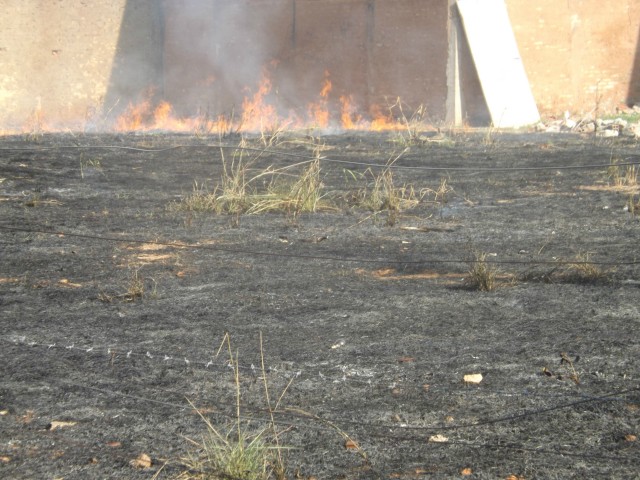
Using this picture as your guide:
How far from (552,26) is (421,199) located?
1089 cm

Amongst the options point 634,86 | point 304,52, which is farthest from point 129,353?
point 634,86

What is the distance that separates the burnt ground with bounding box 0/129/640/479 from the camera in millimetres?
2963

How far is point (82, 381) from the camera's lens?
3.52m

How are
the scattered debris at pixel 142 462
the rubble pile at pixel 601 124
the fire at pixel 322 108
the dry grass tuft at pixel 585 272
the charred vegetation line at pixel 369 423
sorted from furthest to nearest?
the fire at pixel 322 108 < the rubble pile at pixel 601 124 < the dry grass tuft at pixel 585 272 < the charred vegetation line at pixel 369 423 < the scattered debris at pixel 142 462

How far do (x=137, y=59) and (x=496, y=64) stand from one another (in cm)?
698

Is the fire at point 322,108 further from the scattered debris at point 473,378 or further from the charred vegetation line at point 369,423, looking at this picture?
the charred vegetation line at point 369,423

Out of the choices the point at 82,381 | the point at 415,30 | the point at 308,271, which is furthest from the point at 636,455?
the point at 415,30

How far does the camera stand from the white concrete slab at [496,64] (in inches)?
637

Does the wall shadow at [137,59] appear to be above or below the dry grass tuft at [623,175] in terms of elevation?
above

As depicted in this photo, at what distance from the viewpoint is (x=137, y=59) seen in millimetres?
17469

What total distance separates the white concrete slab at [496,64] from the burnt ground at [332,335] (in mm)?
8551

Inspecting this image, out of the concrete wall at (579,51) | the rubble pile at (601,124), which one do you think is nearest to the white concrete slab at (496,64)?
the rubble pile at (601,124)

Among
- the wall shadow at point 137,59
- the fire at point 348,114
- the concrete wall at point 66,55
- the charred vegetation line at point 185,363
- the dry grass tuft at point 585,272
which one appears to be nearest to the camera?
the charred vegetation line at point 185,363

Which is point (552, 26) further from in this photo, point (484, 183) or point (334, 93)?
point (484, 183)
